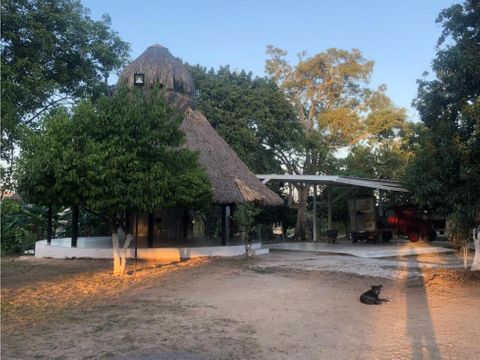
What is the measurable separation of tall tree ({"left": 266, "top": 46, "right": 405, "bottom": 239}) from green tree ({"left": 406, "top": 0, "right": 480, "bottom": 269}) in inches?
761

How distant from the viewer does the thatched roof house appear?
1694 cm

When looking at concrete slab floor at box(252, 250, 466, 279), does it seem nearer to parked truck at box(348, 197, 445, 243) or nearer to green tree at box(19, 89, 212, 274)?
green tree at box(19, 89, 212, 274)

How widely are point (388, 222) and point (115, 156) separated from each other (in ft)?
54.3

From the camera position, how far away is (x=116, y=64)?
1711 centimetres

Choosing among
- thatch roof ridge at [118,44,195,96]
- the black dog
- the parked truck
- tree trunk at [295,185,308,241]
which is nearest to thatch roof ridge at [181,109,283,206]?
thatch roof ridge at [118,44,195,96]

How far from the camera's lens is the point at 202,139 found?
19234mm

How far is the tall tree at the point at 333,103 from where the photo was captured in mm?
31625

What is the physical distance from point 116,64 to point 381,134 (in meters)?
21.0

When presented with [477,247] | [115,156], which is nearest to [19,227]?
[115,156]

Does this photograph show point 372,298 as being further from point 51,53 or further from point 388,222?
point 388,222

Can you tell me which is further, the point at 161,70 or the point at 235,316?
the point at 161,70

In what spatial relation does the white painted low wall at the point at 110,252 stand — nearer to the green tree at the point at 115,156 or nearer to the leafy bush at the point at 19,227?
the leafy bush at the point at 19,227

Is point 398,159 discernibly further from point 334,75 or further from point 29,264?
point 29,264

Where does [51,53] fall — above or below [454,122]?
above
